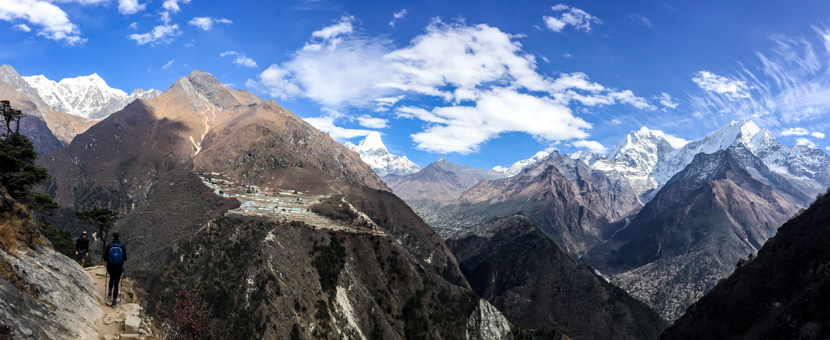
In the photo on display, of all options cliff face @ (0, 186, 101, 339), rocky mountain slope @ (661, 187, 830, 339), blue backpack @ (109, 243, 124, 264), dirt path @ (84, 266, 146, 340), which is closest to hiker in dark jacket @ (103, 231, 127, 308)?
blue backpack @ (109, 243, 124, 264)

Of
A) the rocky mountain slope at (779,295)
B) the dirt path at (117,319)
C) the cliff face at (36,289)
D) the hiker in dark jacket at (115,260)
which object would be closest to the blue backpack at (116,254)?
the hiker in dark jacket at (115,260)

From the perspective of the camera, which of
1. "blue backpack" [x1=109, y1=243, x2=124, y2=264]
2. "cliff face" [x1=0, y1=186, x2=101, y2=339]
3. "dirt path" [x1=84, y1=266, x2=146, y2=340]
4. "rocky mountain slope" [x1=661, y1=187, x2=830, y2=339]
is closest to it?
"cliff face" [x1=0, y1=186, x2=101, y2=339]

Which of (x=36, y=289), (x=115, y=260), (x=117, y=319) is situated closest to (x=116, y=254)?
(x=115, y=260)

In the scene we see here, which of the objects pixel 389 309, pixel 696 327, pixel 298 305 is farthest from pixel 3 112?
pixel 696 327

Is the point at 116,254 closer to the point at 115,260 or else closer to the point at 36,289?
the point at 115,260

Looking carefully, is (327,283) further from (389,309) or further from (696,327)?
(696,327)

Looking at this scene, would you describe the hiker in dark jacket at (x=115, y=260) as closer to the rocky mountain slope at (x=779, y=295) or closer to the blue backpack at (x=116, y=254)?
the blue backpack at (x=116, y=254)

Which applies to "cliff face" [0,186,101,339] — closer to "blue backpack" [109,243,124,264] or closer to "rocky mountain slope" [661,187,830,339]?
"blue backpack" [109,243,124,264]
